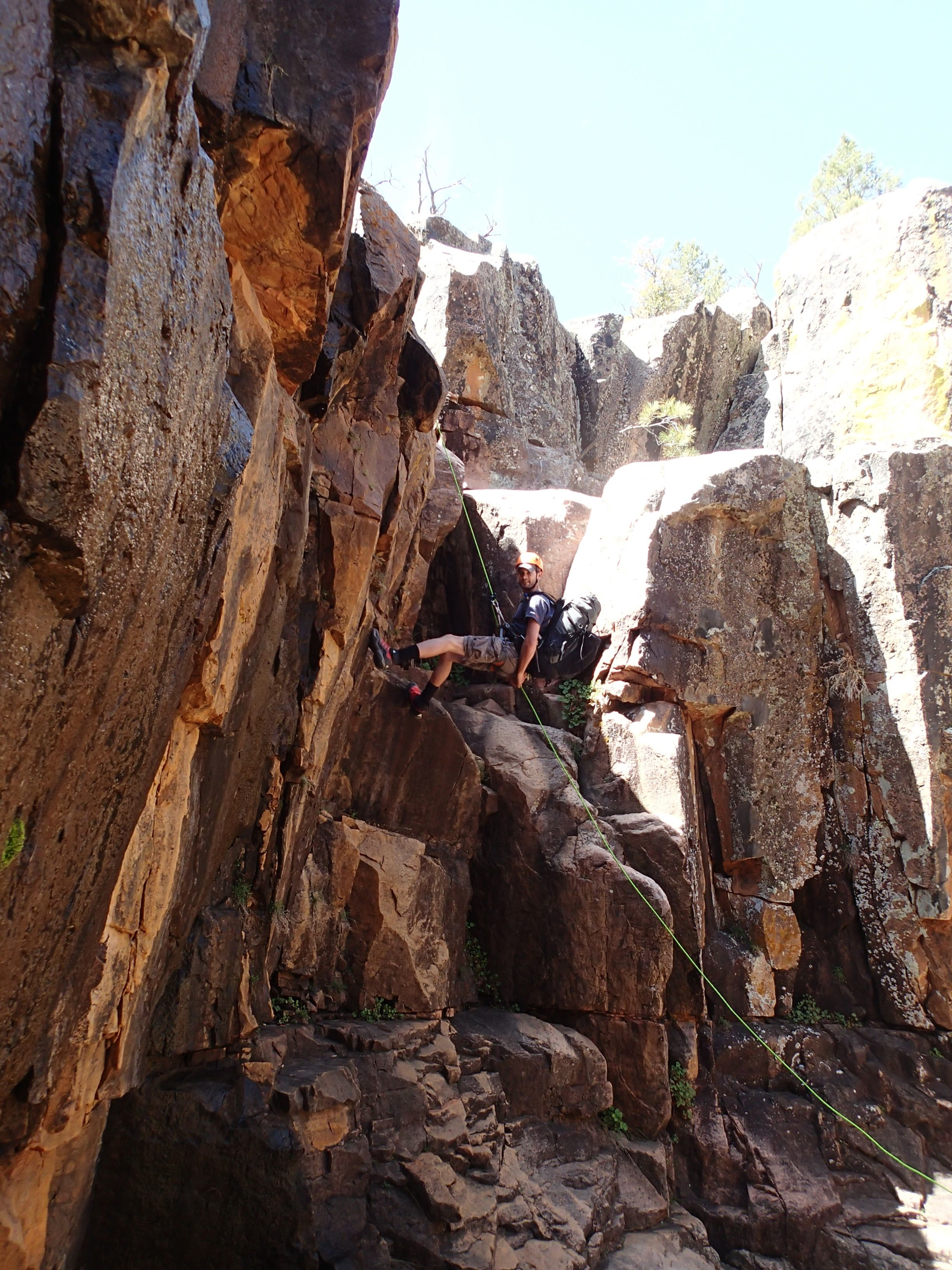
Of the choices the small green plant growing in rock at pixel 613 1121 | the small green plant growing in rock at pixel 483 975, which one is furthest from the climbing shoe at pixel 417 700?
the small green plant growing in rock at pixel 613 1121

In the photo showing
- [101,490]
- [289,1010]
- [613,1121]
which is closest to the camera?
[101,490]

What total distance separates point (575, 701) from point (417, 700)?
300 centimetres

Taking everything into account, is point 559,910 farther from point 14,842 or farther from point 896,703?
point 14,842

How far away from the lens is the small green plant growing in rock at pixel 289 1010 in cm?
691

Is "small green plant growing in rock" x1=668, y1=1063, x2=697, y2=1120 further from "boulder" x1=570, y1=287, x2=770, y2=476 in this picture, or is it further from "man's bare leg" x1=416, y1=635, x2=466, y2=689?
"boulder" x1=570, y1=287, x2=770, y2=476

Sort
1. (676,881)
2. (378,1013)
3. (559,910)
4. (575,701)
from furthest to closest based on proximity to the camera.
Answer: (575,701) → (676,881) → (559,910) → (378,1013)

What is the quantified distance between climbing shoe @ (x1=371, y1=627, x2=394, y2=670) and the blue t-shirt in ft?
6.42

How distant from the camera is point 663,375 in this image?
1844cm

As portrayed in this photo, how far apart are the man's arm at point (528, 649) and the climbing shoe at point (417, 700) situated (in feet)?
4.63

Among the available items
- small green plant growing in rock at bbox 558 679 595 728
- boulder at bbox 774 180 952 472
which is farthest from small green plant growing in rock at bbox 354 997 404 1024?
boulder at bbox 774 180 952 472

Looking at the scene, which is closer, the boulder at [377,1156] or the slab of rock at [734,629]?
the boulder at [377,1156]

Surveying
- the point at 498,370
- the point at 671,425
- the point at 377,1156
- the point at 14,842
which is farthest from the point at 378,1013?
the point at 671,425

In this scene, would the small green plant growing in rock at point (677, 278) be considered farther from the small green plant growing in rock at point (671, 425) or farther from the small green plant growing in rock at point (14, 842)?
the small green plant growing in rock at point (14, 842)

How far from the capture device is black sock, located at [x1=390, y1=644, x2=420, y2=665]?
8.87 m
